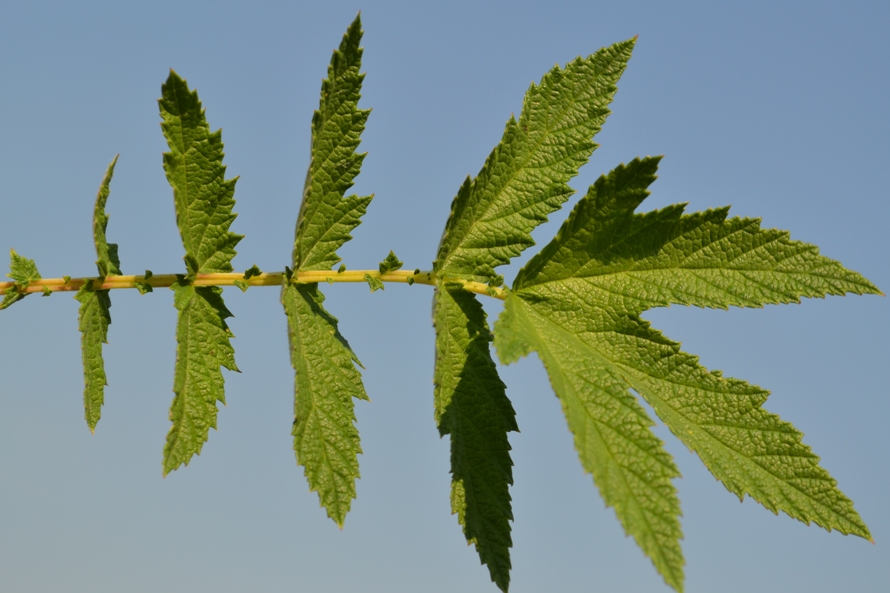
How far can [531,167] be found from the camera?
297 centimetres

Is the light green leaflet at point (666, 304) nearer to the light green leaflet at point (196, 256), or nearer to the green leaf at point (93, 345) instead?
the light green leaflet at point (196, 256)

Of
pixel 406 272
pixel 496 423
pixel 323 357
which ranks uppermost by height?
pixel 406 272

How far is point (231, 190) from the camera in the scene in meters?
3.12

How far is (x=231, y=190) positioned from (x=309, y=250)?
1.33ft

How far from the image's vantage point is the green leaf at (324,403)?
2812 mm

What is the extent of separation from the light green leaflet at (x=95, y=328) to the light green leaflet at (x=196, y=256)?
372 millimetres

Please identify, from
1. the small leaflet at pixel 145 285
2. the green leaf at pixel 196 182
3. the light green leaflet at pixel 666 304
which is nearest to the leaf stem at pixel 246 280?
the small leaflet at pixel 145 285

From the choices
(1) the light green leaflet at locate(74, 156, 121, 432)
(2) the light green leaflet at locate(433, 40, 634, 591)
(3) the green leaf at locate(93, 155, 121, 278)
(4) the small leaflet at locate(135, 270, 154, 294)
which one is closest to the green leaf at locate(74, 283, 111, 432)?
(1) the light green leaflet at locate(74, 156, 121, 432)

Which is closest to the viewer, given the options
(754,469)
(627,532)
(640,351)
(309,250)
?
(627,532)

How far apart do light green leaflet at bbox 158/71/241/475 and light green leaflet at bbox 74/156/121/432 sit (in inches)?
14.6

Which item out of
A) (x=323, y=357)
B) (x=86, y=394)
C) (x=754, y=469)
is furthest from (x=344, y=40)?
(x=754, y=469)

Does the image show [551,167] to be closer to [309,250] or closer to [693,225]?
[693,225]

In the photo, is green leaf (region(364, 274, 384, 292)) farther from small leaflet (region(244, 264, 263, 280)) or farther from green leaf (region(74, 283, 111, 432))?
green leaf (region(74, 283, 111, 432))

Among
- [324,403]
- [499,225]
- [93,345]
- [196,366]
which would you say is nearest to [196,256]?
[196,366]
